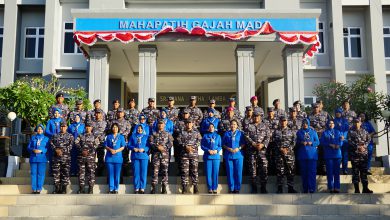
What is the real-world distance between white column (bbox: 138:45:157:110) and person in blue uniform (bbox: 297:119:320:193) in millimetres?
5248

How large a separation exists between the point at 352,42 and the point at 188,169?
12.6 metres

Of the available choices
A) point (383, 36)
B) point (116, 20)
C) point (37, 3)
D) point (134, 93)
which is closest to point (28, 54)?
point (37, 3)

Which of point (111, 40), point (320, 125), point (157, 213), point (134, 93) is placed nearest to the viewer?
point (157, 213)

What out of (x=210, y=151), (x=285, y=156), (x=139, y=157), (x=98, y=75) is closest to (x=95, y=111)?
(x=139, y=157)

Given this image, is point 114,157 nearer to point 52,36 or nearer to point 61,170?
point 61,170

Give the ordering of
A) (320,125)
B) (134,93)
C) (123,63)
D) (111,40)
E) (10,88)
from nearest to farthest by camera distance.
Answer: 1. (320,125)
2. (10,88)
3. (111,40)
4. (123,63)
5. (134,93)

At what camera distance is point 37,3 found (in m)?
18.5

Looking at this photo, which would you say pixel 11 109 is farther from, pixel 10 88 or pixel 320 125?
pixel 320 125

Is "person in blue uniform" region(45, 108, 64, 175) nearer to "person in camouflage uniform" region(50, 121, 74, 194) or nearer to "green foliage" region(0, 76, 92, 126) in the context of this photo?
"person in camouflage uniform" region(50, 121, 74, 194)

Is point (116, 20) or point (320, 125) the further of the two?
point (116, 20)

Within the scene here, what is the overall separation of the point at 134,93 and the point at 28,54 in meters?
4.58

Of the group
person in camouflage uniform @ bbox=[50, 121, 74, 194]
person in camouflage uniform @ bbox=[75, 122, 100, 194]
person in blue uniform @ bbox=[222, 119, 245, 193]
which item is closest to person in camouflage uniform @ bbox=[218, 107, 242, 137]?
person in blue uniform @ bbox=[222, 119, 245, 193]

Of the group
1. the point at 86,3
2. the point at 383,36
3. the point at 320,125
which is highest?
the point at 86,3

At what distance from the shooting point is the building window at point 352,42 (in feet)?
61.1
